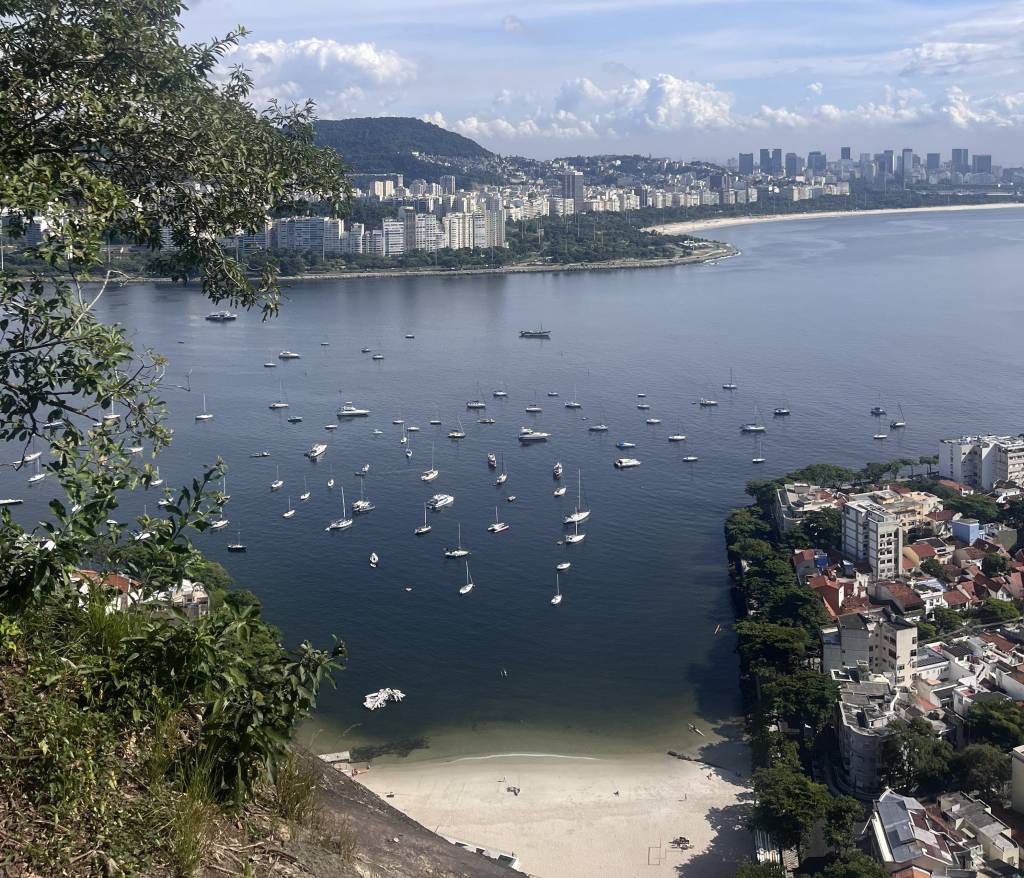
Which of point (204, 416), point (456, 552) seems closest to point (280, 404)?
point (204, 416)

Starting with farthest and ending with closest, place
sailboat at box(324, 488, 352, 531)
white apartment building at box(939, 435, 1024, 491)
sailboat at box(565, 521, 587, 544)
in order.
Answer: white apartment building at box(939, 435, 1024, 491) → sailboat at box(324, 488, 352, 531) → sailboat at box(565, 521, 587, 544)

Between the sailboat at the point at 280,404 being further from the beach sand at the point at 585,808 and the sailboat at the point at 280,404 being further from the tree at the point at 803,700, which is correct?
the tree at the point at 803,700

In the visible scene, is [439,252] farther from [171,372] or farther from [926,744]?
[926,744]

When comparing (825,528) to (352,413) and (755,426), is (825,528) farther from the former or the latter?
(352,413)

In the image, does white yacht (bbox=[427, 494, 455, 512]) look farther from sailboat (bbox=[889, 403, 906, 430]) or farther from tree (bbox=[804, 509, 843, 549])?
sailboat (bbox=[889, 403, 906, 430])

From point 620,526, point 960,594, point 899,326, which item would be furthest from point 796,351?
point 960,594

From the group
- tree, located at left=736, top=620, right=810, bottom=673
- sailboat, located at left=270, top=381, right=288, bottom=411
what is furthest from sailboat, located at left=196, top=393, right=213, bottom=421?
tree, located at left=736, top=620, right=810, bottom=673
